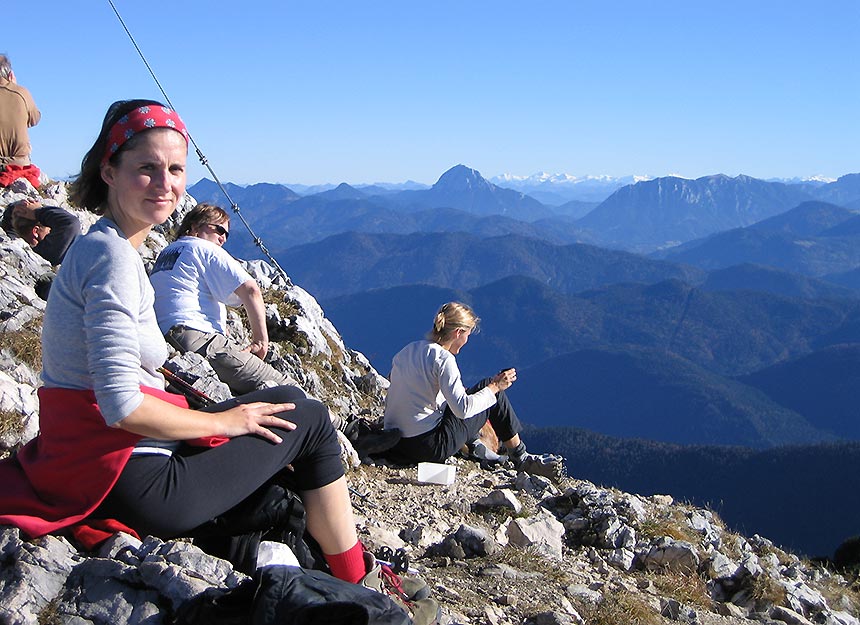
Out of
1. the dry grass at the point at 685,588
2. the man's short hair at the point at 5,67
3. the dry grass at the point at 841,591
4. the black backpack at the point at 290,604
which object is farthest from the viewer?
the man's short hair at the point at 5,67

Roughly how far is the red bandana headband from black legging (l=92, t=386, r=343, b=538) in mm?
1621

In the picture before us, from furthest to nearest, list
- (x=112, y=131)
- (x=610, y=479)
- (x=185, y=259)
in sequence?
(x=610, y=479) → (x=185, y=259) → (x=112, y=131)

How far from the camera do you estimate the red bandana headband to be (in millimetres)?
3900

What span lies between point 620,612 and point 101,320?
4574 millimetres

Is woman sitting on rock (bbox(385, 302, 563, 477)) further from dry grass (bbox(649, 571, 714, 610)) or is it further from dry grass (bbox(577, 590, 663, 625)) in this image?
dry grass (bbox(577, 590, 663, 625))

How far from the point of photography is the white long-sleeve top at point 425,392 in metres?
9.40

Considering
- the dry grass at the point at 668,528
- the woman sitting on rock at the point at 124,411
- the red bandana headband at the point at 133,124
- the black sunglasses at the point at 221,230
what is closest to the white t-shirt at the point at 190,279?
the black sunglasses at the point at 221,230

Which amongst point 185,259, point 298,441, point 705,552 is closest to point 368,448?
point 185,259

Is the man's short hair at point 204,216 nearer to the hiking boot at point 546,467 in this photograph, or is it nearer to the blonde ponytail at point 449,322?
the blonde ponytail at point 449,322

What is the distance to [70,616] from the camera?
3783 mm

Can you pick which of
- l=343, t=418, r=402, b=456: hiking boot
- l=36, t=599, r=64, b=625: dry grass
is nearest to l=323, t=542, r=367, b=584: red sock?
l=36, t=599, r=64, b=625: dry grass

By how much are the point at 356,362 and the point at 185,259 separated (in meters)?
6.52

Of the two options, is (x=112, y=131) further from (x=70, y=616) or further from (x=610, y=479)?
(x=610, y=479)

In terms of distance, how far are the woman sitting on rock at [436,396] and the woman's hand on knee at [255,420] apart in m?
5.05
